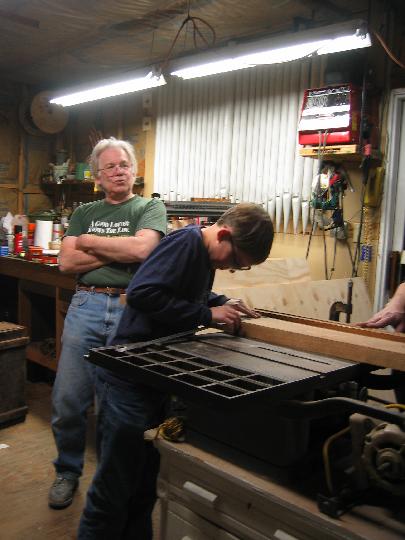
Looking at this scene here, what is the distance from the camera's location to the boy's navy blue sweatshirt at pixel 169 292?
1.29 metres

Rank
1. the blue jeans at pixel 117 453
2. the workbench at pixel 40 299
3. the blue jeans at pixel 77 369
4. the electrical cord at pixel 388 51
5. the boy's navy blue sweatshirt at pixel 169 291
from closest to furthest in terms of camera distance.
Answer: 1. the boy's navy blue sweatshirt at pixel 169 291
2. the blue jeans at pixel 117 453
3. the blue jeans at pixel 77 369
4. the electrical cord at pixel 388 51
5. the workbench at pixel 40 299

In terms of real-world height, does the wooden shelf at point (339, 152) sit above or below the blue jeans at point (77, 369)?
above

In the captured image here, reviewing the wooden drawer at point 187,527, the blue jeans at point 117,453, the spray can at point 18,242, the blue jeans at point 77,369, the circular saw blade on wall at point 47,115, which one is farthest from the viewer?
the circular saw blade on wall at point 47,115

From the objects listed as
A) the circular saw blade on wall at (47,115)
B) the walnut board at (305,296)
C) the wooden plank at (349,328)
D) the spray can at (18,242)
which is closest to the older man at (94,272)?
the walnut board at (305,296)

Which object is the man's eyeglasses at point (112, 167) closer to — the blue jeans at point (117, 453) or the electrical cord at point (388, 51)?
the blue jeans at point (117, 453)

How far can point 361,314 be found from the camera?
2.97 m

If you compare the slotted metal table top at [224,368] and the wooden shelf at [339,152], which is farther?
the wooden shelf at [339,152]

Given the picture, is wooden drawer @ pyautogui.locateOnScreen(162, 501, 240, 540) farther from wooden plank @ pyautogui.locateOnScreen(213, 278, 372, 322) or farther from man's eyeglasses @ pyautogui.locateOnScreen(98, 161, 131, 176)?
man's eyeglasses @ pyautogui.locateOnScreen(98, 161, 131, 176)

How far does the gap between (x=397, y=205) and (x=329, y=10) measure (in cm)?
131

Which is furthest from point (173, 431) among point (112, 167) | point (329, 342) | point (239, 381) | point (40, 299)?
point (40, 299)

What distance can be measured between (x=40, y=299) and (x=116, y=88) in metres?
1.61

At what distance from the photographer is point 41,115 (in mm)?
5316

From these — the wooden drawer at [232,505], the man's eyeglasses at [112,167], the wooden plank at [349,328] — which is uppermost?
the man's eyeglasses at [112,167]

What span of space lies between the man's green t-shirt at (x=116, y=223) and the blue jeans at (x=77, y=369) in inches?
3.0
